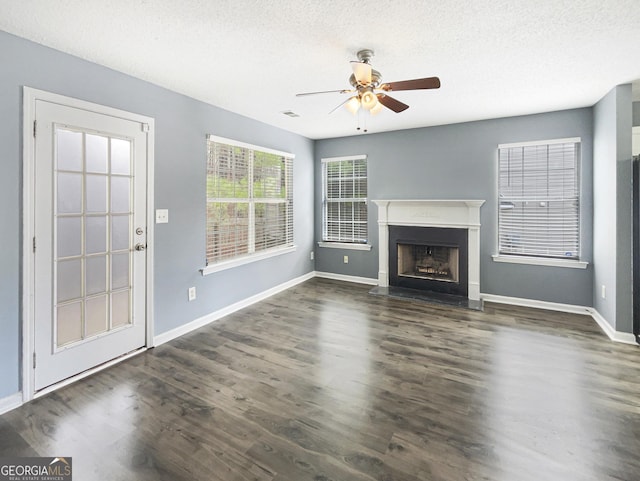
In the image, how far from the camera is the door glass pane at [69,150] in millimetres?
2439

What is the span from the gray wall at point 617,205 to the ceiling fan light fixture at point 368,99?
2609mm

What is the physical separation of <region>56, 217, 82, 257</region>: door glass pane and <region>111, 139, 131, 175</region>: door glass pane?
536 mm

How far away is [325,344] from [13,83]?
125 inches

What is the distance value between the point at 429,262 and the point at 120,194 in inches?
164

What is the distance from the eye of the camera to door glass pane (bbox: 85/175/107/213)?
8.60 ft

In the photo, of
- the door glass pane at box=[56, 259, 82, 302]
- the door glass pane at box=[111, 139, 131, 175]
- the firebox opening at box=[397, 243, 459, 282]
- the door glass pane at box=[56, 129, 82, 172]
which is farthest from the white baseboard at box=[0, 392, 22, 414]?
the firebox opening at box=[397, 243, 459, 282]

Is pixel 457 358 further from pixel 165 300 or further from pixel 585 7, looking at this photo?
pixel 165 300

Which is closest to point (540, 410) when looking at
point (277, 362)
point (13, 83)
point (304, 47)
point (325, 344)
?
point (325, 344)

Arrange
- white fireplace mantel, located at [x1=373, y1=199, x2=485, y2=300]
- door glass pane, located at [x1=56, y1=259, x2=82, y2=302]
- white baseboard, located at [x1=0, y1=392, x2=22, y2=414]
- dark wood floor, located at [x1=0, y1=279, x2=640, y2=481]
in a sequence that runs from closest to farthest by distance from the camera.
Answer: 1. dark wood floor, located at [x1=0, y1=279, x2=640, y2=481]
2. white baseboard, located at [x1=0, y1=392, x2=22, y2=414]
3. door glass pane, located at [x1=56, y1=259, x2=82, y2=302]
4. white fireplace mantel, located at [x1=373, y1=199, x2=485, y2=300]

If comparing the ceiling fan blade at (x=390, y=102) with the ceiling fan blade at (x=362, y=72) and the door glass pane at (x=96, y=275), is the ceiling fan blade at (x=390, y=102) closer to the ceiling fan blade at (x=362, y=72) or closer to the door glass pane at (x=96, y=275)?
the ceiling fan blade at (x=362, y=72)

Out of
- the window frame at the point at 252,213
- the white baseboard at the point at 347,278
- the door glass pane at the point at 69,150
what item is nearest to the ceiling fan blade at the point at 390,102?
the window frame at the point at 252,213

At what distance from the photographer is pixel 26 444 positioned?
1.85 meters

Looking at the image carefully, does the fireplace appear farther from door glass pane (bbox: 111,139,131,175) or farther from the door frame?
the door frame

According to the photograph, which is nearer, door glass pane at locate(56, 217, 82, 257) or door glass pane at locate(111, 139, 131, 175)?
door glass pane at locate(56, 217, 82, 257)
